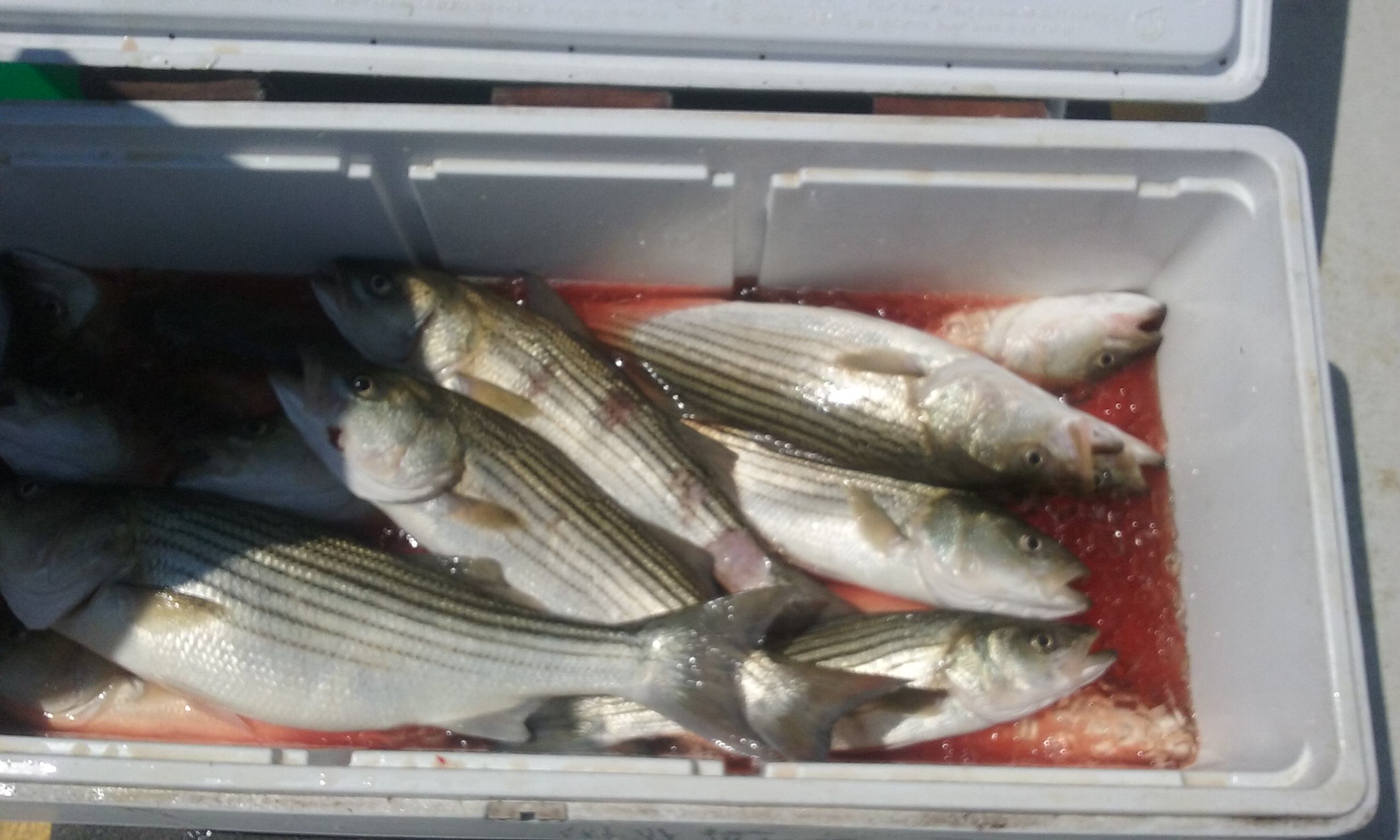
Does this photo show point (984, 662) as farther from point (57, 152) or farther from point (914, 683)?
point (57, 152)

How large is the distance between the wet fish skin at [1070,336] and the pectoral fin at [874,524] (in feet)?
1.56

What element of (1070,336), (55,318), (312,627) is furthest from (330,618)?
(1070,336)

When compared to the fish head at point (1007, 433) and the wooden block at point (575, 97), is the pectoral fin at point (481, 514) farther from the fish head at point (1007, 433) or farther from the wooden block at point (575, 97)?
the fish head at point (1007, 433)

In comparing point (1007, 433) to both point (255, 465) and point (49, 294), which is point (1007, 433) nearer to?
point (255, 465)

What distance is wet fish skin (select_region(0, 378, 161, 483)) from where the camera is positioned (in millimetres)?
1827

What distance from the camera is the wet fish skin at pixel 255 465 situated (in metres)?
1.89

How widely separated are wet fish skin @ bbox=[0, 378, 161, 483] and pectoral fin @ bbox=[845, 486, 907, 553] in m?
1.38

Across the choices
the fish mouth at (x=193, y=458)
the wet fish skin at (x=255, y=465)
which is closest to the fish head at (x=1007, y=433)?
the wet fish skin at (x=255, y=465)

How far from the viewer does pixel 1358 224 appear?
7.88 ft

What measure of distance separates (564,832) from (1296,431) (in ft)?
4.73

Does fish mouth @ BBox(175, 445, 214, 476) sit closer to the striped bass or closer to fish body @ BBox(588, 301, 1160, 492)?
the striped bass

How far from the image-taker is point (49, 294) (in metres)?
2.06

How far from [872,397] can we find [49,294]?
1.72 m

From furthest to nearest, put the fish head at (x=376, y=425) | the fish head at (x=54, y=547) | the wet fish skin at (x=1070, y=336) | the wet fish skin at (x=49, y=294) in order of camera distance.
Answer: the wet fish skin at (x=1070, y=336), the wet fish skin at (x=49, y=294), the fish head at (x=376, y=425), the fish head at (x=54, y=547)
